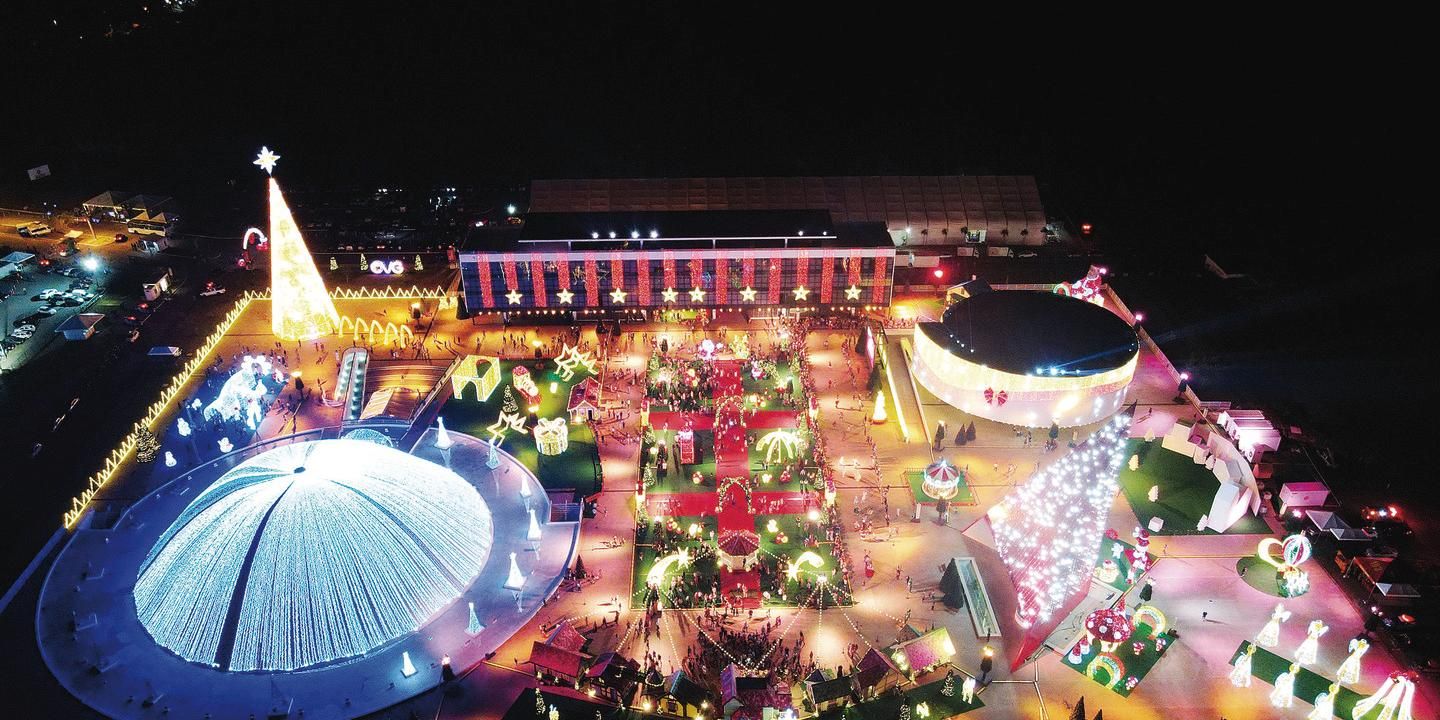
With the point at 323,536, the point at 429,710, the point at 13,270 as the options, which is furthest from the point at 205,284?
the point at 429,710

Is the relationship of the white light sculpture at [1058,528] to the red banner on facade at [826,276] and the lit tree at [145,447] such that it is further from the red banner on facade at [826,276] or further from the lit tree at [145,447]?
the lit tree at [145,447]

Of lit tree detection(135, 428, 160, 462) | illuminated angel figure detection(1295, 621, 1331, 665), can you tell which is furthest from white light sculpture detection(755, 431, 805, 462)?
lit tree detection(135, 428, 160, 462)

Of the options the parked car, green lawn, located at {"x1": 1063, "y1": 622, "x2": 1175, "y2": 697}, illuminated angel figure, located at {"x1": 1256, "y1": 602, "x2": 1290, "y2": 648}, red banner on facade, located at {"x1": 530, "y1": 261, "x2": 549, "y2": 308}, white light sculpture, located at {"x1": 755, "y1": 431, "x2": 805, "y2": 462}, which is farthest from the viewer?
the parked car

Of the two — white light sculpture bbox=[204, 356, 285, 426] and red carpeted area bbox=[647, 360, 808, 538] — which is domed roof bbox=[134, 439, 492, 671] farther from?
white light sculpture bbox=[204, 356, 285, 426]

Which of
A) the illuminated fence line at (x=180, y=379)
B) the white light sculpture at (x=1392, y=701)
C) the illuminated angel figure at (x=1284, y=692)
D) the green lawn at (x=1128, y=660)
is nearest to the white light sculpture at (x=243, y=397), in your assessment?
the illuminated fence line at (x=180, y=379)

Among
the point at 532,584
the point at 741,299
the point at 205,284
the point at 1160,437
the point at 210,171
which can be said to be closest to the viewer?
the point at 532,584

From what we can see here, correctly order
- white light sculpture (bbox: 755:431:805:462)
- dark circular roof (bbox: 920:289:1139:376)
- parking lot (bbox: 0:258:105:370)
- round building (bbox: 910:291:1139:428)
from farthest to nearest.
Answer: parking lot (bbox: 0:258:105:370) → dark circular roof (bbox: 920:289:1139:376) → round building (bbox: 910:291:1139:428) → white light sculpture (bbox: 755:431:805:462)

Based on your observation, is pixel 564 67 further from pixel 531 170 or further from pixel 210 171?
pixel 210 171
